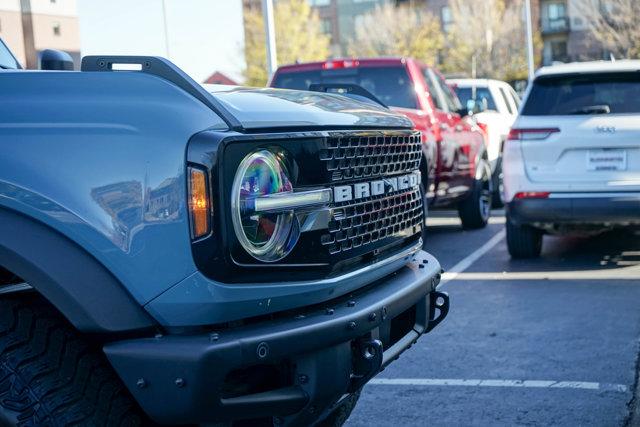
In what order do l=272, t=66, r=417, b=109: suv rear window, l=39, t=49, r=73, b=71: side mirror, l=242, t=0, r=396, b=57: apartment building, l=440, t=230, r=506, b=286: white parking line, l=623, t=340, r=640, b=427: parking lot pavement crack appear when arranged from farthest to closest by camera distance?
l=242, t=0, r=396, b=57: apartment building, l=272, t=66, r=417, b=109: suv rear window, l=440, t=230, r=506, b=286: white parking line, l=623, t=340, r=640, b=427: parking lot pavement crack, l=39, t=49, r=73, b=71: side mirror

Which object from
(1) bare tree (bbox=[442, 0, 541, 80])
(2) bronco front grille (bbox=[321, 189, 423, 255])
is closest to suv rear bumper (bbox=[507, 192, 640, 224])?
(2) bronco front grille (bbox=[321, 189, 423, 255])

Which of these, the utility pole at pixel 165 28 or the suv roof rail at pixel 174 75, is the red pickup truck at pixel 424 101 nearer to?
the utility pole at pixel 165 28

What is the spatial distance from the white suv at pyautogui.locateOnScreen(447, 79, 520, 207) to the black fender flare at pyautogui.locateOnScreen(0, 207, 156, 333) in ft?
34.9

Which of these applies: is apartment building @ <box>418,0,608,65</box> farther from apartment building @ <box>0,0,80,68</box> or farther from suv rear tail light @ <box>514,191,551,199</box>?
apartment building @ <box>0,0,80,68</box>

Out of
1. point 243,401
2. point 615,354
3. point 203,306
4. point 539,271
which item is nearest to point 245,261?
point 203,306

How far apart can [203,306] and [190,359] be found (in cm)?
16

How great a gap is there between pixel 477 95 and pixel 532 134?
8.92 m

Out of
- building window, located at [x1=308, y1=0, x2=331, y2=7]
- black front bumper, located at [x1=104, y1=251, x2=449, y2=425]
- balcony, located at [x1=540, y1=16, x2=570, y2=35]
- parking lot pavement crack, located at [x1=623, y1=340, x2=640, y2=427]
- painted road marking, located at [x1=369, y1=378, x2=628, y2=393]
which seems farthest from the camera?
building window, located at [x1=308, y1=0, x2=331, y2=7]

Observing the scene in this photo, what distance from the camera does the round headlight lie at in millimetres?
2771

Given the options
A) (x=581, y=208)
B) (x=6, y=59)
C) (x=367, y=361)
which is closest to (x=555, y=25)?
(x=581, y=208)

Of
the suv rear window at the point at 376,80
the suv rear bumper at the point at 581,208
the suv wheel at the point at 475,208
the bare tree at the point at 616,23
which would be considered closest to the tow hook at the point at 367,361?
the suv rear bumper at the point at 581,208

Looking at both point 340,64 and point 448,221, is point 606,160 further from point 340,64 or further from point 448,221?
point 448,221

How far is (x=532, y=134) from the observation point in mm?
8609

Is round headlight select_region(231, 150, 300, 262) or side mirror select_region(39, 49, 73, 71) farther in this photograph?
side mirror select_region(39, 49, 73, 71)
